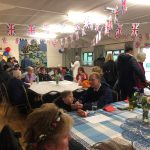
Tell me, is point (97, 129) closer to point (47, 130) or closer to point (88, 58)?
point (47, 130)

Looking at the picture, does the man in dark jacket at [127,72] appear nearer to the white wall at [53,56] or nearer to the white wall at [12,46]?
the white wall at [12,46]

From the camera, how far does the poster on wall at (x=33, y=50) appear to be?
967 centimetres

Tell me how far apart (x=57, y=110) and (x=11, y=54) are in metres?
9.18

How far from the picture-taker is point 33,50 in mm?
9844

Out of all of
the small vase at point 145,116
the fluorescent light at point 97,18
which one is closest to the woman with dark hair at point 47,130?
the small vase at point 145,116

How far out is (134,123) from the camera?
1.62 metres

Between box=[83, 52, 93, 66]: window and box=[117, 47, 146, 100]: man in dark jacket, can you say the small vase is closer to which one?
box=[117, 47, 146, 100]: man in dark jacket

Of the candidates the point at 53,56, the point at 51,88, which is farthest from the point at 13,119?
the point at 53,56

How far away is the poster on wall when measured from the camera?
967 cm

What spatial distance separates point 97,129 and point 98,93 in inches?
42.3

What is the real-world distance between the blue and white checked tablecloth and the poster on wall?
807 cm

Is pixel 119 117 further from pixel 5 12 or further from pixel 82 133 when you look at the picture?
A: pixel 5 12

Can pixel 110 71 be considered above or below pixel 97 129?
above

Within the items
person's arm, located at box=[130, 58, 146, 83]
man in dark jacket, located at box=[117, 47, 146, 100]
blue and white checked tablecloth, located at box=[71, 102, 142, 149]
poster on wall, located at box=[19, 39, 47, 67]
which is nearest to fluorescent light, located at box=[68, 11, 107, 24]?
man in dark jacket, located at box=[117, 47, 146, 100]
